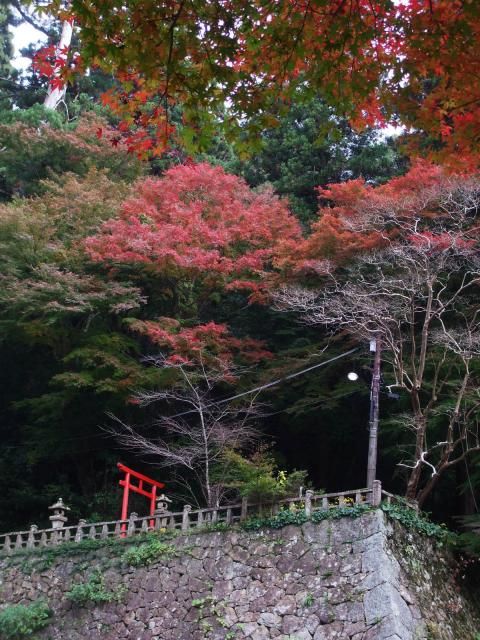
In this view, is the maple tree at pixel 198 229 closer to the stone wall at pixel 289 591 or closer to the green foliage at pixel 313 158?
the green foliage at pixel 313 158

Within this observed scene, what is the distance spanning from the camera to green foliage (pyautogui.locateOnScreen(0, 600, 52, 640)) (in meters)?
13.2

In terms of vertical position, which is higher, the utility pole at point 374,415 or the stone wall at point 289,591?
the utility pole at point 374,415

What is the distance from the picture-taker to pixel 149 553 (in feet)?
43.2

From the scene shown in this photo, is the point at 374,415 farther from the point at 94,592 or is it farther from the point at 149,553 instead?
the point at 94,592

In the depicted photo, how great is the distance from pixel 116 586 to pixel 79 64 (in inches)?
433

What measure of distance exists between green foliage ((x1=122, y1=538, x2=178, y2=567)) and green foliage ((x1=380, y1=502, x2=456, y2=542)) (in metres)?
4.06

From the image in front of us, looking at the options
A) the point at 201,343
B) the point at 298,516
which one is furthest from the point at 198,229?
the point at 298,516

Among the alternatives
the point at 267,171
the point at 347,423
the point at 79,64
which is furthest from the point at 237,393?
the point at 79,64

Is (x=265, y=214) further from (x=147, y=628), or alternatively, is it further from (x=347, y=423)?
(x=147, y=628)

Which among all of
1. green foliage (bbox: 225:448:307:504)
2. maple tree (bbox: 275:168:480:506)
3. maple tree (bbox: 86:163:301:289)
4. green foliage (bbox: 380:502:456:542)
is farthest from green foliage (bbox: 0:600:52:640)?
maple tree (bbox: 86:163:301:289)

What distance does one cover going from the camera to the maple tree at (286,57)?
412cm

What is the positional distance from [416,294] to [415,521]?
13.9ft

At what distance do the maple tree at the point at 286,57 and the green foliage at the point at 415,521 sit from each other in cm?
812

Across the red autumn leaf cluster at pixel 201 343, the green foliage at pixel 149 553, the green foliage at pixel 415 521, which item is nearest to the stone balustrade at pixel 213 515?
the green foliage at pixel 415 521
